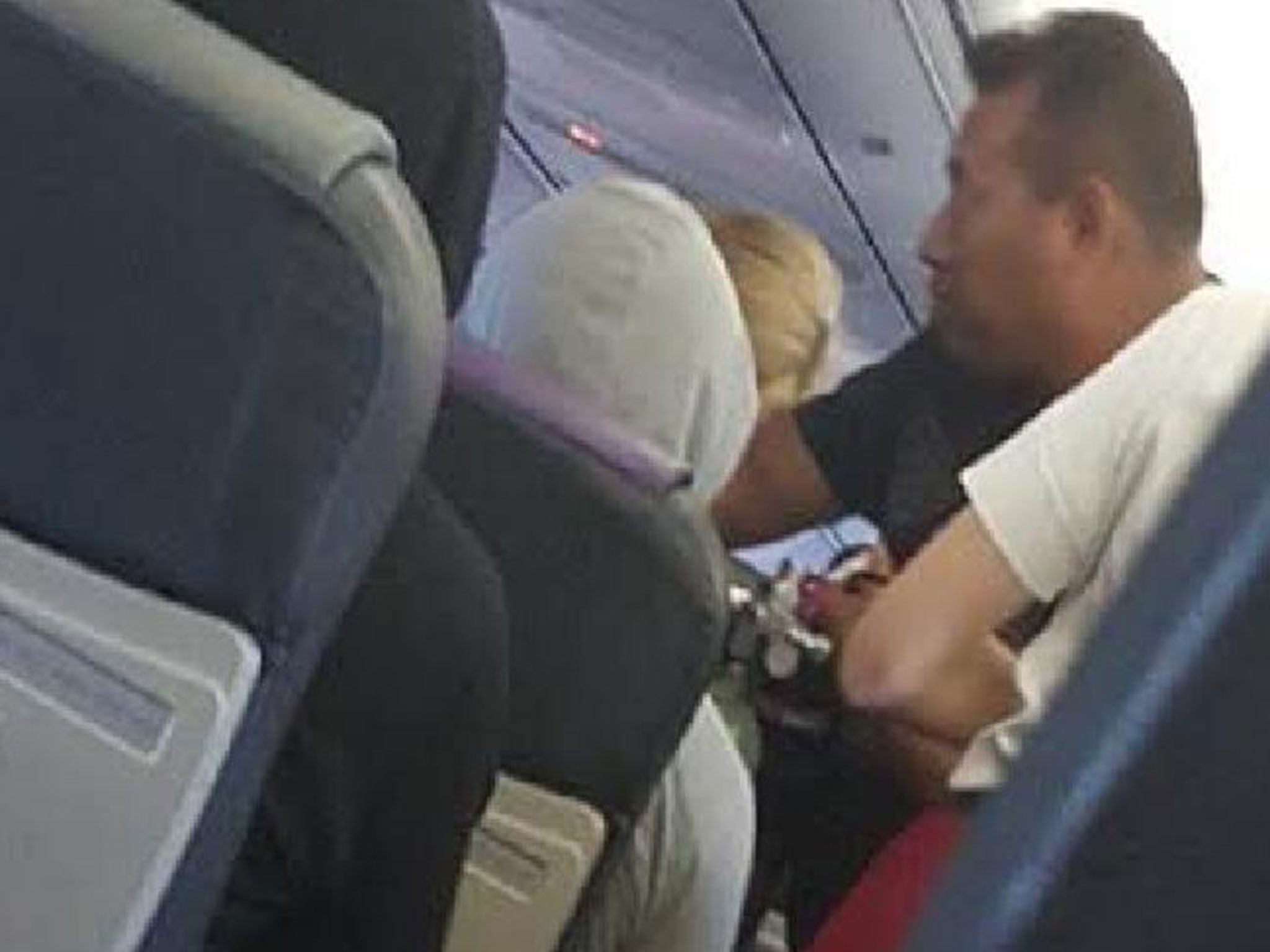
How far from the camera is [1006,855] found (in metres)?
0.46

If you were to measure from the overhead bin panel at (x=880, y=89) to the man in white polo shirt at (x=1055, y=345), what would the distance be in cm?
241

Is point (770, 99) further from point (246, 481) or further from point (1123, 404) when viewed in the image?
point (246, 481)

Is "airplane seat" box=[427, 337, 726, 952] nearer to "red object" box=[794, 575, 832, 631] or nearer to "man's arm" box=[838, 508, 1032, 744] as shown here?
"man's arm" box=[838, 508, 1032, 744]

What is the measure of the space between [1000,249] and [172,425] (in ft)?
5.06

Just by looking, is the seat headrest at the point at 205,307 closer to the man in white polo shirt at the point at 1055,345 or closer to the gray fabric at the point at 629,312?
the man in white polo shirt at the point at 1055,345

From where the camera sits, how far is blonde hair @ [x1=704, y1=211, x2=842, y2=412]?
312cm

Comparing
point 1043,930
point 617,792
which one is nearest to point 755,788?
point 617,792

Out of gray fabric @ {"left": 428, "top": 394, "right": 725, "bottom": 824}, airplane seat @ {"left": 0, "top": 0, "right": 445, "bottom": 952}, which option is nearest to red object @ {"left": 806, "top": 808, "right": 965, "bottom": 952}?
gray fabric @ {"left": 428, "top": 394, "right": 725, "bottom": 824}

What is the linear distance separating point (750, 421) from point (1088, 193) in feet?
1.22

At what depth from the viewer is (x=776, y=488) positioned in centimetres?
317

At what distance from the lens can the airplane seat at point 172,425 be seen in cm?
117

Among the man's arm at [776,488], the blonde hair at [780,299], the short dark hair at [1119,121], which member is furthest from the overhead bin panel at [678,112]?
the short dark hair at [1119,121]

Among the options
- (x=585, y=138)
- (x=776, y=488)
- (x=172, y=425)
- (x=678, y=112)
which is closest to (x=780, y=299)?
(x=776, y=488)

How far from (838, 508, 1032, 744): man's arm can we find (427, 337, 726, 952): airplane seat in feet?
0.42
